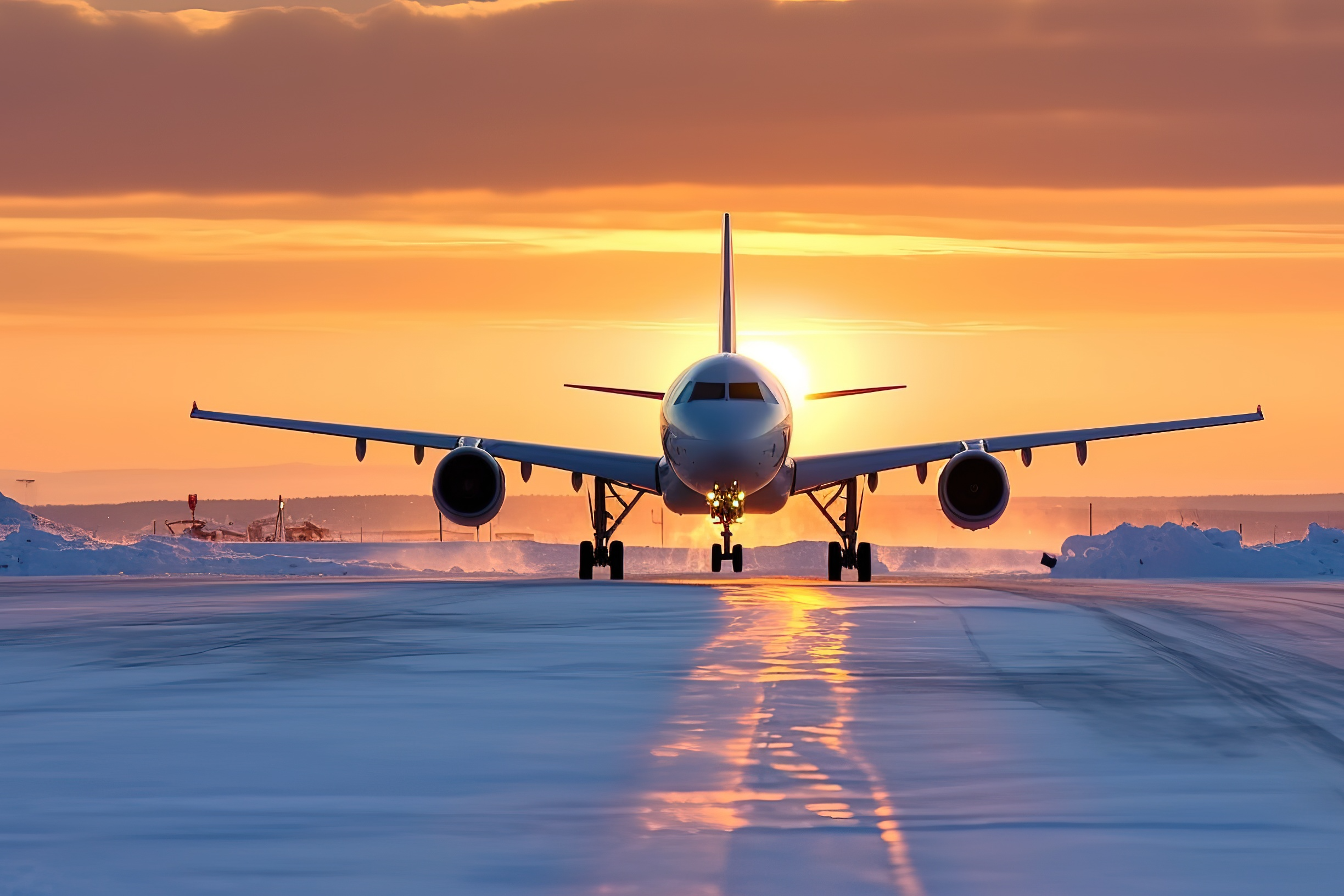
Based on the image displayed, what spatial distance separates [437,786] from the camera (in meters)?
11.4

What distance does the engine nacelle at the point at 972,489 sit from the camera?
48.1 metres

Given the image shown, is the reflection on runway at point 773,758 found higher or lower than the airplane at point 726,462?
lower

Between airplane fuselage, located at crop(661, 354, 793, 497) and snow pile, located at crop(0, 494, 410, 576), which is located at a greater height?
airplane fuselage, located at crop(661, 354, 793, 497)

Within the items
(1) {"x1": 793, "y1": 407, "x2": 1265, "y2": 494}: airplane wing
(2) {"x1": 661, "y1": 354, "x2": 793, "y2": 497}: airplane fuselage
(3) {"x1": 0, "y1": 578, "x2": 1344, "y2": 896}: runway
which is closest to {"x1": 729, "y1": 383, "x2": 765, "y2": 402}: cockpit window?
(2) {"x1": 661, "y1": 354, "x2": 793, "y2": 497}: airplane fuselage

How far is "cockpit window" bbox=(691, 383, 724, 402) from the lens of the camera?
4375 centimetres

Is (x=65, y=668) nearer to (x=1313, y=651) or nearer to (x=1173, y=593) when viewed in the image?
(x=1313, y=651)

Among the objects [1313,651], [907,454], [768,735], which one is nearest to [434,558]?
[907,454]

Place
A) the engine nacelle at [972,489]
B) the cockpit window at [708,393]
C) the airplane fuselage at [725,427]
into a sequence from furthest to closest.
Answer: the engine nacelle at [972,489], the cockpit window at [708,393], the airplane fuselage at [725,427]

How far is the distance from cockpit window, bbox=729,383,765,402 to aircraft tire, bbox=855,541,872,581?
26.4 feet

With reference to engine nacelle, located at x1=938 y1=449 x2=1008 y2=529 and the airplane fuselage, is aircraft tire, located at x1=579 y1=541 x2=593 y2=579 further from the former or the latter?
engine nacelle, located at x1=938 y1=449 x2=1008 y2=529

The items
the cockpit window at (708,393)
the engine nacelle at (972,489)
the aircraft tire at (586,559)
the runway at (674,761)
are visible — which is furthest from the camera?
the aircraft tire at (586,559)

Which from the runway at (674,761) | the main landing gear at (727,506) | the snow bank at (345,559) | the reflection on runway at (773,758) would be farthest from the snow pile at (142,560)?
the reflection on runway at (773,758)

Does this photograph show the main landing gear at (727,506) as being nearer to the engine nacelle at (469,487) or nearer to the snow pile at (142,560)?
the engine nacelle at (469,487)

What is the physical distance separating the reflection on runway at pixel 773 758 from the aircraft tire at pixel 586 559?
27.6 meters
